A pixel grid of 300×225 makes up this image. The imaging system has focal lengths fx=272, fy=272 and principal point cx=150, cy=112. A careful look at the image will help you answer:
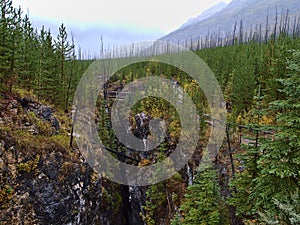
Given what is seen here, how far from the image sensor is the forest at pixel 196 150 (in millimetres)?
9750

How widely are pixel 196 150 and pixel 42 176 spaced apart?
493 inches

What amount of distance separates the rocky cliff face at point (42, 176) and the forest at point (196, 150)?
0.10 meters

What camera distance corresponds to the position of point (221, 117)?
26781 millimetres

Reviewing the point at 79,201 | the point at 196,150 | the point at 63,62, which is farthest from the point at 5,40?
the point at 196,150

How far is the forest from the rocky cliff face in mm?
96

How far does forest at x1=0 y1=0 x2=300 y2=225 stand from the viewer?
9750mm

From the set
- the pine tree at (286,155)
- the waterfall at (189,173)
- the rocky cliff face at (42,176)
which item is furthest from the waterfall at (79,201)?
the pine tree at (286,155)

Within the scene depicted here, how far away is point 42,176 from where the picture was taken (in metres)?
18.8

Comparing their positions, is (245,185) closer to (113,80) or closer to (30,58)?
(30,58)

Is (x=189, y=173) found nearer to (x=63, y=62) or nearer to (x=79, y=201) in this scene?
(x=79, y=201)

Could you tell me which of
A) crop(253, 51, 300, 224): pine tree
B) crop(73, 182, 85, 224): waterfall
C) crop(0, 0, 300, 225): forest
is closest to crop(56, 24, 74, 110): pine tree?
crop(0, 0, 300, 225): forest

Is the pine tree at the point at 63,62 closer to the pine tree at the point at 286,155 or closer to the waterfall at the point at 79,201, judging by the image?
the waterfall at the point at 79,201

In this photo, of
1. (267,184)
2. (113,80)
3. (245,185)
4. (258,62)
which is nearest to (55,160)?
(245,185)

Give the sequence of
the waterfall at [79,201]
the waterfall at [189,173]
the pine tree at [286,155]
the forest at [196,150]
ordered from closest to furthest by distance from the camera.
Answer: the pine tree at [286,155] < the forest at [196,150] < the waterfall at [79,201] < the waterfall at [189,173]
